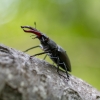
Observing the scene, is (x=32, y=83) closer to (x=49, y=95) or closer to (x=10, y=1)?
(x=49, y=95)

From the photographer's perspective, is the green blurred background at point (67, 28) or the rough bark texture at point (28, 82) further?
the green blurred background at point (67, 28)

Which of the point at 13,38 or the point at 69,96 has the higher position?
the point at 13,38

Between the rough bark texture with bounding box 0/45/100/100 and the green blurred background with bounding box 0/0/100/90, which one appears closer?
the rough bark texture with bounding box 0/45/100/100

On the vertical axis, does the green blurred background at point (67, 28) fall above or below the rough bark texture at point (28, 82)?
above

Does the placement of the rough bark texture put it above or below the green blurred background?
below

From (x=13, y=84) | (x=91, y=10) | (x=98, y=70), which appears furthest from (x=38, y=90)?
(x=91, y=10)
